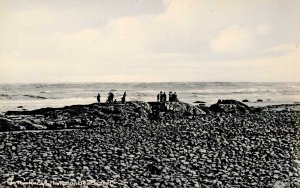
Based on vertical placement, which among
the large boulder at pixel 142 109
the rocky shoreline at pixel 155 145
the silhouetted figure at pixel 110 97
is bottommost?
the rocky shoreline at pixel 155 145

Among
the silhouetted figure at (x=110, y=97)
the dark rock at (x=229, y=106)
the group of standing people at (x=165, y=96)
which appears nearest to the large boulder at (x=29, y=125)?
the silhouetted figure at (x=110, y=97)

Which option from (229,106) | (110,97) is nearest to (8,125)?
(110,97)

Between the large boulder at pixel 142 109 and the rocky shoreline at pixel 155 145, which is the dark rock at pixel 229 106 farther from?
Answer: the large boulder at pixel 142 109

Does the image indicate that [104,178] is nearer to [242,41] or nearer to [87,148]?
[87,148]

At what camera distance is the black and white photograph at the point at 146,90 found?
182 cm

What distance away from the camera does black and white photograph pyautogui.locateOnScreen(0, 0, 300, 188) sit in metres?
1.82

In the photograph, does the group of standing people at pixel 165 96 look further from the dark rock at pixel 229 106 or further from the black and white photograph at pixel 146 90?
the dark rock at pixel 229 106

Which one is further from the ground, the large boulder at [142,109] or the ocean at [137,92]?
the ocean at [137,92]

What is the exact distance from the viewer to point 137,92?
184 centimetres

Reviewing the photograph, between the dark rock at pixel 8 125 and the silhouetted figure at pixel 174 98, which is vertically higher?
the silhouetted figure at pixel 174 98

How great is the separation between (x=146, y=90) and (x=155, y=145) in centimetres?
22

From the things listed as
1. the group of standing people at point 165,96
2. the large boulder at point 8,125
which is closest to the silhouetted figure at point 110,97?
the group of standing people at point 165,96

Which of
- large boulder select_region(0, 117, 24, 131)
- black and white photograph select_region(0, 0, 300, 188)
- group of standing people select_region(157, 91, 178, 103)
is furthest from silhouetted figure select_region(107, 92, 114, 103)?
large boulder select_region(0, 117, 24, 131)

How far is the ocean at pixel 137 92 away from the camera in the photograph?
182cm
